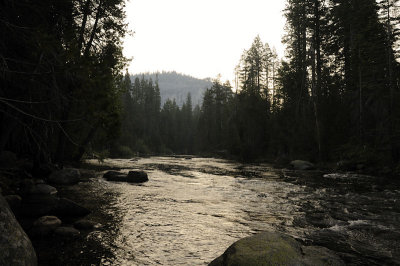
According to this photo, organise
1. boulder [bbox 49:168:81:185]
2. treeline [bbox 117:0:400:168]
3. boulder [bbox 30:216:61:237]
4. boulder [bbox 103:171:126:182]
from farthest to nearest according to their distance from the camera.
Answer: treeline [bbox 117:0:400:168] < boulder [bbox 103:171:126:182] < boulder [bbox 49:168:81:185] < boulder [bbox 30:216:61:237]

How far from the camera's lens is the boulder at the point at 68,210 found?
306 inches

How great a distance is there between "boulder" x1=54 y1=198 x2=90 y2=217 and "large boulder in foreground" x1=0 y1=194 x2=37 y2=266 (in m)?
3.33

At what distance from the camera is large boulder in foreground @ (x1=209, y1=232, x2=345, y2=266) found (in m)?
3.96

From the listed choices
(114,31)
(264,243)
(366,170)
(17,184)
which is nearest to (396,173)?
(366,170)

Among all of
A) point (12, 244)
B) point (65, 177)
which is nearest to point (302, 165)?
point (65, 177)

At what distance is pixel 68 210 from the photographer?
25.6ft

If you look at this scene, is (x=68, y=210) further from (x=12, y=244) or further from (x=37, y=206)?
(x=12, y=244)

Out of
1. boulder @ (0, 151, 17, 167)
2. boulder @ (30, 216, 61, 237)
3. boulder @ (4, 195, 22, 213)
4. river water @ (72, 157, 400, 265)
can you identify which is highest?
boulder @ (0, 151, 17, 167)

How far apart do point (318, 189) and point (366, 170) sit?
1050cm

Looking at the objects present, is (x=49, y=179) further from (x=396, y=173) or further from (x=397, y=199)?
(x=396, y=173)

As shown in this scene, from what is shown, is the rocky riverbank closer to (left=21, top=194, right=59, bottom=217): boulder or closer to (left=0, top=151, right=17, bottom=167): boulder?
(left=21, top=194, right=59, bottom=217): boulder

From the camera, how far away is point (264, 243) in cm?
447

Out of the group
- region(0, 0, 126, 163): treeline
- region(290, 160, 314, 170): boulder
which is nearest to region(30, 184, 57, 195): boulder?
region(0, 0, 126, 163): treeline

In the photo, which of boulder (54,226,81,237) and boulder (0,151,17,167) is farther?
boulder (0,151,17,167)
